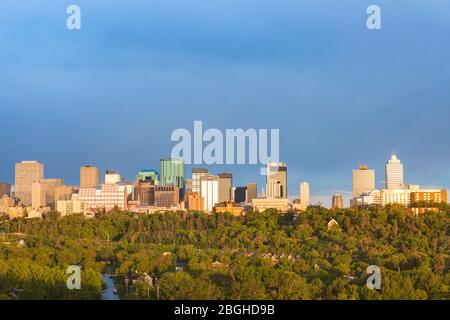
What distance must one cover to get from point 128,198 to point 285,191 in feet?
Answer: 64.4

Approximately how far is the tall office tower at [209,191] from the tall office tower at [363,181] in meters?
15.0

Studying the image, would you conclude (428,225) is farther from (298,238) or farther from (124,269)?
(124,269)

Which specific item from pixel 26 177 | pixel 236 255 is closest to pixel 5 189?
pixel 26 177

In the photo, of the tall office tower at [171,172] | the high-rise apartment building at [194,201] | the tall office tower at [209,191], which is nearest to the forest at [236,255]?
the high-rise apartment building at [194,201]

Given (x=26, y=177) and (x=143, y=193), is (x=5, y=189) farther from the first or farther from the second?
(x=143, y=193)

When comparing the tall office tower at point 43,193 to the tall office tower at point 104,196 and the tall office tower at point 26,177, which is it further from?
the tall office tower at point 104,196

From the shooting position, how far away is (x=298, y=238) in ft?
134

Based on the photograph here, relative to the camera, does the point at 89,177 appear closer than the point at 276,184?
No

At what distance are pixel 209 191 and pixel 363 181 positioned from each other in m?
16.6

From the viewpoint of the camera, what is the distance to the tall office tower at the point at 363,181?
82838mm

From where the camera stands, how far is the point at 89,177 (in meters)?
99.9

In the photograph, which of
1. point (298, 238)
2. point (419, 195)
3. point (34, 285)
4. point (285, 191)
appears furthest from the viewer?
point (285, 191)
